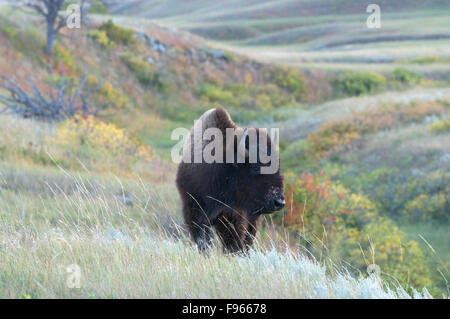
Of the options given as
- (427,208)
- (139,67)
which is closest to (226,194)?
(427,208)

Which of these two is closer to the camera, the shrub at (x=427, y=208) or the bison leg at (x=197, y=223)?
the bison leg at (x=197, y=223)

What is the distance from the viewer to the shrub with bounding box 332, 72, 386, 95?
1361 inches

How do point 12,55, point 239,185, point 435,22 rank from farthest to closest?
point 435,22
point 12,55
point 239,185

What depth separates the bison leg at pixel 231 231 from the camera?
697 cm

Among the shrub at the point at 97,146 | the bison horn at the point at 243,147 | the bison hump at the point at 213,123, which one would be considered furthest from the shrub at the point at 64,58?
the bison horn at the point at 243,147

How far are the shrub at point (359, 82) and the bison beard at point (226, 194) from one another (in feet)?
94.1

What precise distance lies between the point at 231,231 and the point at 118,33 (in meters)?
30.9

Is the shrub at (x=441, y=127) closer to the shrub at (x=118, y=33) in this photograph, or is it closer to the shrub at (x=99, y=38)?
the shrub at (x=99, y=38)

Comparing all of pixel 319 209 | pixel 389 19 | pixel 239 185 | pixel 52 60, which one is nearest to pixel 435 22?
pixel 389 19

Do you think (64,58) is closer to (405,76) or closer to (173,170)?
(173,170)

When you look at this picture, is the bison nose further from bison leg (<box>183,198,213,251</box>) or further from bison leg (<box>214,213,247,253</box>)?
bison leg (<box>183,198,213,251</box>)

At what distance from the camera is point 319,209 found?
12555 mm

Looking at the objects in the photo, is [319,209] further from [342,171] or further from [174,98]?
[174,98]
